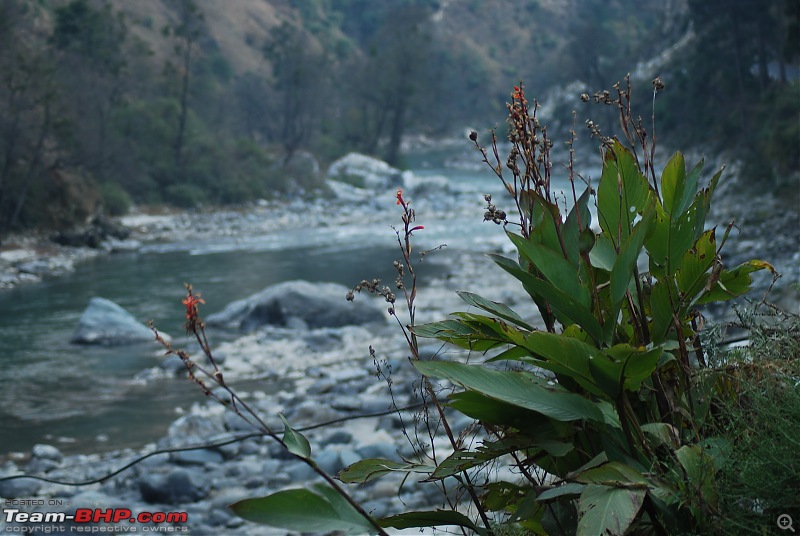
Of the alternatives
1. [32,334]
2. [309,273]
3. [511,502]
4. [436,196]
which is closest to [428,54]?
[436,196]

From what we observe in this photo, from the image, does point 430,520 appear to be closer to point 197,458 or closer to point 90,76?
point 197,458

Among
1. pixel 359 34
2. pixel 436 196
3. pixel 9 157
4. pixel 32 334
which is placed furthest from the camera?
pixel 359 34

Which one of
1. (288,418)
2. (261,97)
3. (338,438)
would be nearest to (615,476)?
(338,438)

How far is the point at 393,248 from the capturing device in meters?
18.6

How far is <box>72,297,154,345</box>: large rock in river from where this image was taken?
35.0 feet

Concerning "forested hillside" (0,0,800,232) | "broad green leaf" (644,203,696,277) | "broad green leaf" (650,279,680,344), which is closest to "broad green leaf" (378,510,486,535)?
"broad green leaf" (650,279,680,344)

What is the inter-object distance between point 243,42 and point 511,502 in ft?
218

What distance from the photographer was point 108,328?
10820 millimetres

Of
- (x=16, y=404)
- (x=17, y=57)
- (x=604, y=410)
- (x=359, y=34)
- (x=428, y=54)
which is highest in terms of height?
(x=359, y=34)

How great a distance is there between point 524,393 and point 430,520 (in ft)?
1.01

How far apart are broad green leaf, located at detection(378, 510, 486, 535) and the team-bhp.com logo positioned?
141 inches

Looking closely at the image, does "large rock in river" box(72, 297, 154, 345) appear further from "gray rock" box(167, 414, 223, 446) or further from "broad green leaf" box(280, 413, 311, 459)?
"broad green leaf" box(280, 413, 311, 459)

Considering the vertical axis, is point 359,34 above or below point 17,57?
above

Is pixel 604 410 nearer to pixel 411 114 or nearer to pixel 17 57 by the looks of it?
pixel 17 57
